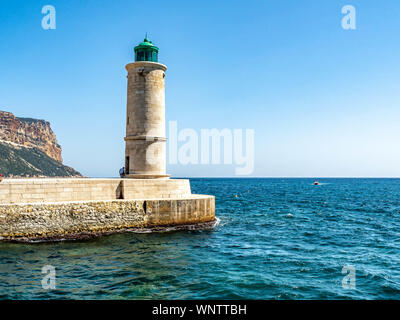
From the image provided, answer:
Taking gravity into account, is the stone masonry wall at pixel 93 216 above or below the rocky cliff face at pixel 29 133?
below

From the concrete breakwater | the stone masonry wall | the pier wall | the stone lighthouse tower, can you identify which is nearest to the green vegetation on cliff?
the stone lighthouse tower

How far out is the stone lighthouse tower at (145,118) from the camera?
1970 cm

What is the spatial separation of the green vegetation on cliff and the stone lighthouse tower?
246ft

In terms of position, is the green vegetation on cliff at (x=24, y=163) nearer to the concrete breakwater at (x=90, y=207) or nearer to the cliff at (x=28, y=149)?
the cliff at (x=28, y=149)

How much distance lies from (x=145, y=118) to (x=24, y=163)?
92506 millimetres

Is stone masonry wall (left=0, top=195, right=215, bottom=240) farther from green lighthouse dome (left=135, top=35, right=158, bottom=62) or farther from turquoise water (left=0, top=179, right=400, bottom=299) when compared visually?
green lighthouse dome (left=135, top=35, right=158, bottom=62)

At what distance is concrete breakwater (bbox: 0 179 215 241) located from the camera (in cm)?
1376

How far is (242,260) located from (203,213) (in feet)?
20.5

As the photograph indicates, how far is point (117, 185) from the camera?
17078 mm

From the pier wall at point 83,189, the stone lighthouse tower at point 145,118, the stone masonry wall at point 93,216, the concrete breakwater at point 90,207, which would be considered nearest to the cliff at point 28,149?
the stone lighthouse tower at point 145,118

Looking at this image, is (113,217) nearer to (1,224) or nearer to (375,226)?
(1,224)

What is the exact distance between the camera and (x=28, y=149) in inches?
4621

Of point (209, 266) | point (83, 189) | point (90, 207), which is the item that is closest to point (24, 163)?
point (83, 189)

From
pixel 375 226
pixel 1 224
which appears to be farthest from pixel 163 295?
pixel 375 226
